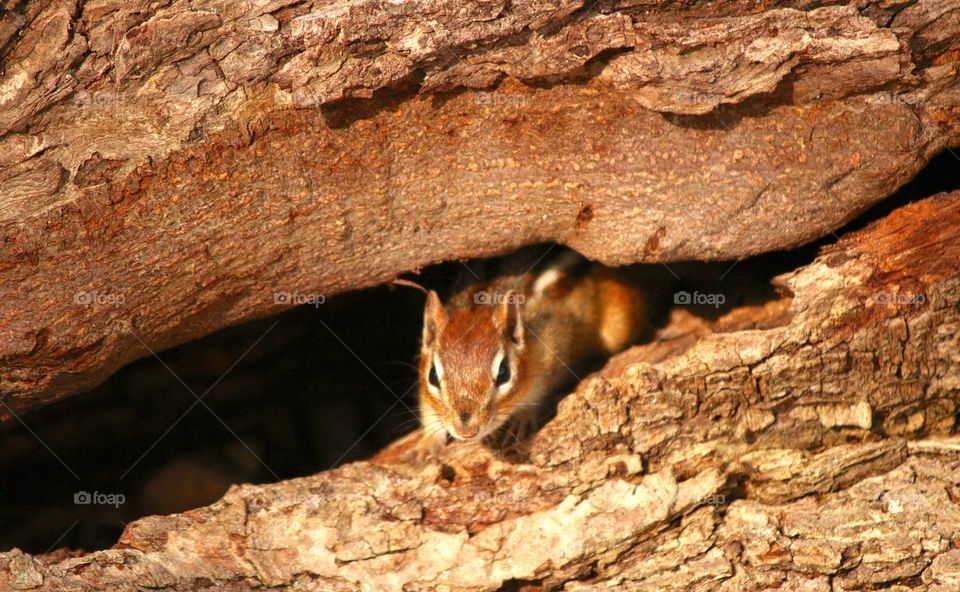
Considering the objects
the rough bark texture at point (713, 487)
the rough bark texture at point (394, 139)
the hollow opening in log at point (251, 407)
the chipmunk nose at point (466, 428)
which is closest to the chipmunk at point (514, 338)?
the chipmunk nose at point (466, 428)

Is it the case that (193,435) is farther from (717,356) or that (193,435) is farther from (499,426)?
(717,356)

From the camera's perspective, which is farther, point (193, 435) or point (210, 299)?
point (193, 435)

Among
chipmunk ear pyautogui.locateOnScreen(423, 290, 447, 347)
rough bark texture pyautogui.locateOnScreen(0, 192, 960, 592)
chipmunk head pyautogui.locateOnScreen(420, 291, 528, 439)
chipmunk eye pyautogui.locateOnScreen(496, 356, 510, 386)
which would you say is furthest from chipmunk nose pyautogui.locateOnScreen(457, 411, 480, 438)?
chipmunk ear pyautogui.locateOnScreen(423, 290, 447, 347)

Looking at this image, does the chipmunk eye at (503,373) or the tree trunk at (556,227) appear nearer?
the tree trunk at (556,227)

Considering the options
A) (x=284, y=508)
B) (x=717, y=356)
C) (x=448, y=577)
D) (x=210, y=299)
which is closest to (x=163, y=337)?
(x=210, y=299)

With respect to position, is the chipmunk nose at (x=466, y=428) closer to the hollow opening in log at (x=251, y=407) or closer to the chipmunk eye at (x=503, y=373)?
the chipmunk eye at (x=503, y=373)
